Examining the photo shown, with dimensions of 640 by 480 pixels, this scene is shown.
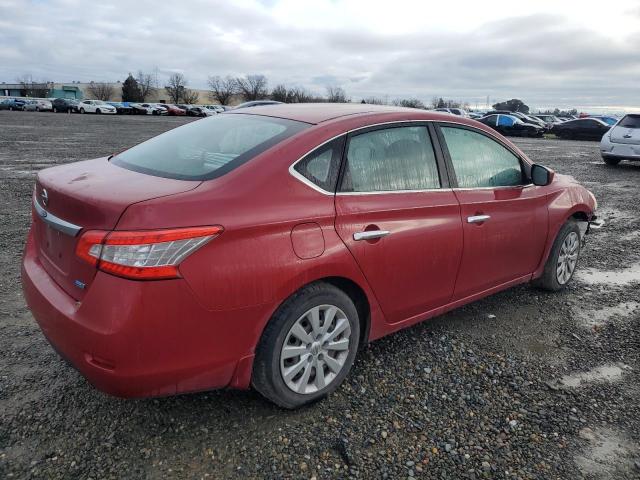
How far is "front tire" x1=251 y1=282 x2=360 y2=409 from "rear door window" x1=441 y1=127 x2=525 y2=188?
1332 millimetres

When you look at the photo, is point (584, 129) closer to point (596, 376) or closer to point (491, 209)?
point (491, 209)

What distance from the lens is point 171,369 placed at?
7.44ft

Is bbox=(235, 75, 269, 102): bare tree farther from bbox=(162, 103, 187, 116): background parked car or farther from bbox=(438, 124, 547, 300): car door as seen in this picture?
bbox=(438, 124, 547, 300): car door

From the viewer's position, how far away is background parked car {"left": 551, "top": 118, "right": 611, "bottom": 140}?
28.2 m

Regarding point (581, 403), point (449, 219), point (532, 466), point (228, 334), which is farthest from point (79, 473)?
point (581, 403)

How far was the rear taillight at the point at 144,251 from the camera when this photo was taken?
2.14 meters

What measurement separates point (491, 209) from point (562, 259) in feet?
4.54

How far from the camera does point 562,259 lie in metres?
4.53

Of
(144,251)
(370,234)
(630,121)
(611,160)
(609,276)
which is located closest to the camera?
(144,251)

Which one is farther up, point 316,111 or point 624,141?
point 316,111

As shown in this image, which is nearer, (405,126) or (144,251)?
(144,251)

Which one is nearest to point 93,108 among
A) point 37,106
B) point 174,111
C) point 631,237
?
point 37,106

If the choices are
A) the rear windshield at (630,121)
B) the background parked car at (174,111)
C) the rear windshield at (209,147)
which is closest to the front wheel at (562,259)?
the rear windshield at (209,147)

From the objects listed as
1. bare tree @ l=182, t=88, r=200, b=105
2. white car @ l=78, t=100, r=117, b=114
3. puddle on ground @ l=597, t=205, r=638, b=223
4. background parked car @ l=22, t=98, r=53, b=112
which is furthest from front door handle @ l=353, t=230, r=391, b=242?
bare tree @ l=182, t=88, r=200, b=105
